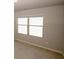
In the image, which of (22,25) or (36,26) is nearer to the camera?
(36,26)

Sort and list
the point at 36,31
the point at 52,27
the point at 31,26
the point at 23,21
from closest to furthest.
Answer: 1. the point at 52,27
2. the point at 36,31
3. the point at 31,26
4. the point at 23,21

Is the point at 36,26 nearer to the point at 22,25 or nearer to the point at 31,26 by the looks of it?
the point at 31,26

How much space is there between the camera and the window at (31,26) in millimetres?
7026

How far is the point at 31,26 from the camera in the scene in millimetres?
7922

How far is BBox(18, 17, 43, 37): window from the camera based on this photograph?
703cm

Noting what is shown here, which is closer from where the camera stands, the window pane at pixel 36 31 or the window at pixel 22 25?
the window pane at pixel 36 31

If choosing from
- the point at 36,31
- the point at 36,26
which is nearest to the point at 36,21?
the point at 36,26

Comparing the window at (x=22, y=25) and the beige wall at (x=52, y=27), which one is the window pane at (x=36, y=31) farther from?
the window at (x=22, y=25)

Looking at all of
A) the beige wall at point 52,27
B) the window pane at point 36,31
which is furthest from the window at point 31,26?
the beige wall at point 52,27

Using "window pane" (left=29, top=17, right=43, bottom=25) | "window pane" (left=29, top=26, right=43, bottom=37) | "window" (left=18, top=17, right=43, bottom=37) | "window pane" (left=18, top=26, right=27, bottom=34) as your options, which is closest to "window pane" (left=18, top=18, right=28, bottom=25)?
"window" (left=18, top=17, right=43, bottom=37)
